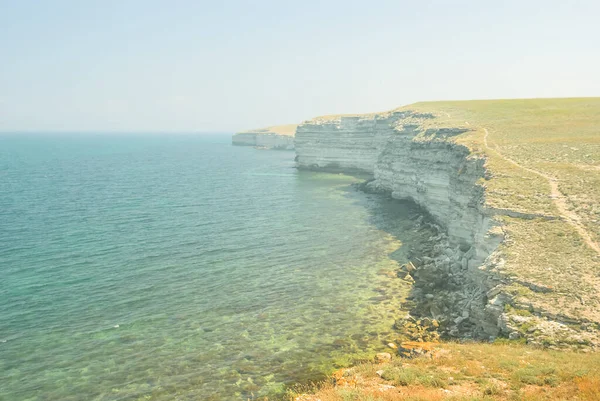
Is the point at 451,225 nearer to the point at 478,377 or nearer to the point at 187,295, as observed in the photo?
the point at 187,295

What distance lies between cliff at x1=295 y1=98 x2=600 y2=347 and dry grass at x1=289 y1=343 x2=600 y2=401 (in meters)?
2.58

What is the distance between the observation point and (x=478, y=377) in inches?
590

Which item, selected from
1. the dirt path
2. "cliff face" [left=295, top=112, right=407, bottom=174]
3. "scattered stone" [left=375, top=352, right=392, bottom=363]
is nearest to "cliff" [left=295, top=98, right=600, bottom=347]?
the dirt path

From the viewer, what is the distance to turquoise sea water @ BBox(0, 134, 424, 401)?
20844 mm

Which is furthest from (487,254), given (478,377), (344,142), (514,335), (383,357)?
(344,142)

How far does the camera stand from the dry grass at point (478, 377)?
13.3m

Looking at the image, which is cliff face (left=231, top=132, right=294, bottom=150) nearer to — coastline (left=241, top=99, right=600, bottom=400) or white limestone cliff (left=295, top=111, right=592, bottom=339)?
white limestone cliff (left=295, top=111, right=592, bottom=339)

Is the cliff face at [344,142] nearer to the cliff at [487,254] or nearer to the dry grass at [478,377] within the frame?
the cliff at [487,254]

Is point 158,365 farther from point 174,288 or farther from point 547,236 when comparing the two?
point 547,236

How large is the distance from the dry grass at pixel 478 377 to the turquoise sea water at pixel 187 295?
5.04 m

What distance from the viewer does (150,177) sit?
90.1 metres

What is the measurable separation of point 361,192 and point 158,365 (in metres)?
54.9

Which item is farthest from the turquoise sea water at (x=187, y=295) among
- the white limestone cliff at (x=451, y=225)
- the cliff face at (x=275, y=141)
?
the cliff face at (x=275, y=141)

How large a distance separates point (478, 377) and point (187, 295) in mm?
20751
